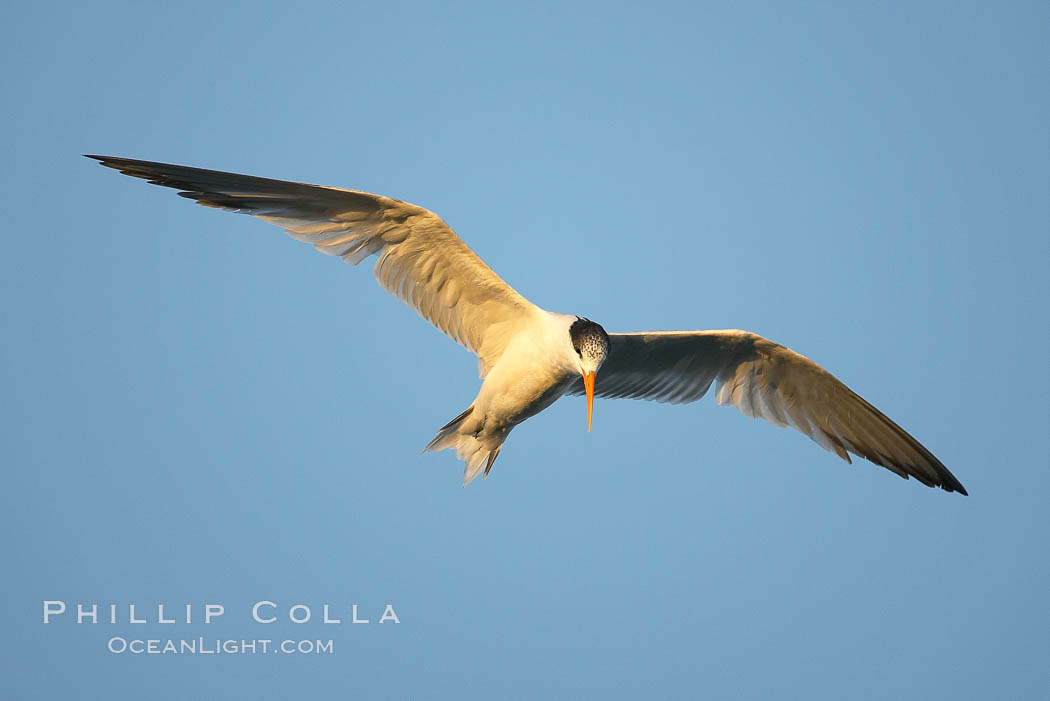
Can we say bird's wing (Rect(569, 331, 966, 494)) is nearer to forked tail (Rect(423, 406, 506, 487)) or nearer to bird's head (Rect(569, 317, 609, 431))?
forked tail (Rect(423, 406, 506, 487))

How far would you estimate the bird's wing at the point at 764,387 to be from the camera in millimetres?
7145

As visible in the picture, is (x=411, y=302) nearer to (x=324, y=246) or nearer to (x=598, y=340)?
(x=324, y=246)

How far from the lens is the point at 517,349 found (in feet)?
21.0

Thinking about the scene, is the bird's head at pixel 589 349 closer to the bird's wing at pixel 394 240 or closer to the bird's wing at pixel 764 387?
the bird's wing at pixel 394 240

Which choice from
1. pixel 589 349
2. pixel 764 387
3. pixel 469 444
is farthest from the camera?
pixel 764 387

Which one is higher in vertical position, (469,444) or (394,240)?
(394,240)

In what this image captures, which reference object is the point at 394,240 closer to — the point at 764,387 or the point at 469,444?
the point at 469,444

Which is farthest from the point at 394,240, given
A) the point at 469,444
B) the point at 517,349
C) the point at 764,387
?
the point at 764,387

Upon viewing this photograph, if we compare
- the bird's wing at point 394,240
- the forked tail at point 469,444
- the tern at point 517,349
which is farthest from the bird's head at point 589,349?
the forked tail at point 469,444

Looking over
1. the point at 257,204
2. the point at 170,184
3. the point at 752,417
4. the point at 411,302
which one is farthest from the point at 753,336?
the point at 170,184

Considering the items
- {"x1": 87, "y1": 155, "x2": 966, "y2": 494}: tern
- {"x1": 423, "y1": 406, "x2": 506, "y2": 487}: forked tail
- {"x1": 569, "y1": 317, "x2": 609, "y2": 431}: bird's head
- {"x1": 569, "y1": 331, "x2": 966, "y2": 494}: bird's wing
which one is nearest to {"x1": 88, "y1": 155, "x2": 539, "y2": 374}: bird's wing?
{"x1": 87, "y1": 155, "x2": 966, "y2": 494}: tern

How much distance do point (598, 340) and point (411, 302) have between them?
150 centimetres

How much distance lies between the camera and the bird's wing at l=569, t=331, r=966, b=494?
23.4 ft

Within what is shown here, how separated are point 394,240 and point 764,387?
288cm
